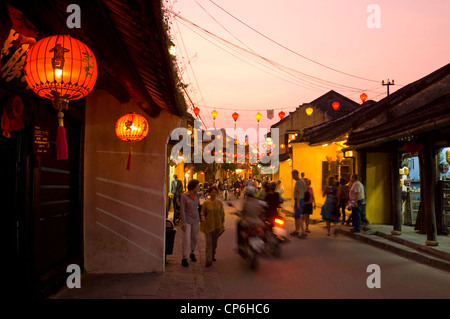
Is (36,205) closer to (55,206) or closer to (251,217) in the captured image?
(55,206)

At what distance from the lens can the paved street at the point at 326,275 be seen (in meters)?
6.61

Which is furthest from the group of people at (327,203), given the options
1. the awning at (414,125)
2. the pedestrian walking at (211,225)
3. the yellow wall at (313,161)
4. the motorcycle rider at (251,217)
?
the yellow wall at (313,161)

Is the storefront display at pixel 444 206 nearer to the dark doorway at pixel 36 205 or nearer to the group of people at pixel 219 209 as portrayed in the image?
the group of people at pixel 219 209

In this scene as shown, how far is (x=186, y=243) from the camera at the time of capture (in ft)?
28.5

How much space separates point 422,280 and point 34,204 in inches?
286

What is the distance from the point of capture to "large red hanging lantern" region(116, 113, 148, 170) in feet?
24.2

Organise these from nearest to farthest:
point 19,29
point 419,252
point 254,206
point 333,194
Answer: point 19,29 < point 254,206 < point 419,252 < point 333,194

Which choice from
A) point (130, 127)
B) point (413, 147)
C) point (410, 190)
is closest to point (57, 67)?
point (130, 127)

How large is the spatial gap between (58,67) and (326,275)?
6.43 metres

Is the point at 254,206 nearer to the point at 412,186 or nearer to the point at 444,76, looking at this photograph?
the point at 444,76

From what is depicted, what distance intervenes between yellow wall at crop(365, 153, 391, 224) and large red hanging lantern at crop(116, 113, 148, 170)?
417 inches

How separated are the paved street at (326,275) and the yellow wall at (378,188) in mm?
4267

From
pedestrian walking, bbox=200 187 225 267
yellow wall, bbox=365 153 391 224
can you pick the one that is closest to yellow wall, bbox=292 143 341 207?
yellow wall, bbox=365 153 391 224
